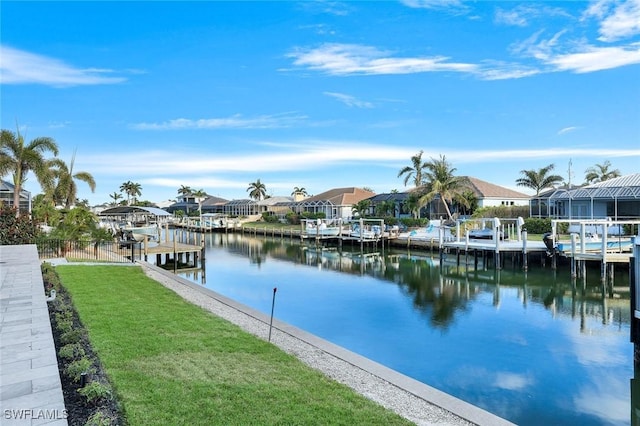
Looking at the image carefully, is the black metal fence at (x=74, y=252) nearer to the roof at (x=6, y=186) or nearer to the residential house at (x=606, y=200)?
the roof at (x=6, y=186)

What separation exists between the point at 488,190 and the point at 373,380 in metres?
47.4

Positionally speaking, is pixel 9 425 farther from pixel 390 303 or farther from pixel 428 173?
pixel 428 173

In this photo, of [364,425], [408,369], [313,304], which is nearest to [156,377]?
[364,425]

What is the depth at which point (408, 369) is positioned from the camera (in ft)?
34.0

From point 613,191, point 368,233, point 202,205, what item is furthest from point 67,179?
point 202,205

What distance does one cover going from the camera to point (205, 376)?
22.6 ft

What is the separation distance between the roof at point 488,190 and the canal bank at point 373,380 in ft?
139

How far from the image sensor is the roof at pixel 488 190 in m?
49.4

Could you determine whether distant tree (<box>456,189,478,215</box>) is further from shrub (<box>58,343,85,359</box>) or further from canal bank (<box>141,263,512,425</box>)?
shrub (<box>58,343,85,359</box>)

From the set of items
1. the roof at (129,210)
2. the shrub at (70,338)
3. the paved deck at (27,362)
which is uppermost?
the roof at (129,210)

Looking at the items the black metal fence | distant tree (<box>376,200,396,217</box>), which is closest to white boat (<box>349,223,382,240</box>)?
distant tree (<box>376,200,396,217</box>)

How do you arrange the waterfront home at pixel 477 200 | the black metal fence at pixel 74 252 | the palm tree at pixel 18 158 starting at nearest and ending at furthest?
the black metal fence at pixel 74 252 < the palm tree at pixel 18 158 < the waterfront home at pixel 477 200

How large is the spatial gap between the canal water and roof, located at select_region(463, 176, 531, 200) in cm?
2159

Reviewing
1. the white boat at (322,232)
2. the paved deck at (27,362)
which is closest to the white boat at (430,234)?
the white boat at (322,232)
